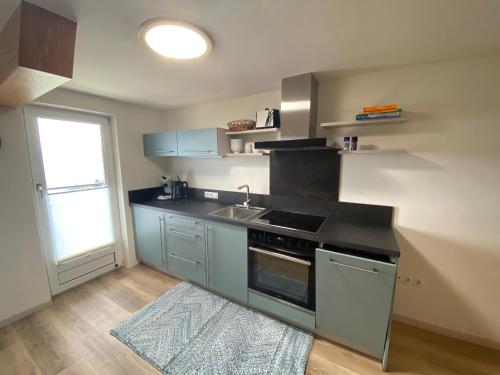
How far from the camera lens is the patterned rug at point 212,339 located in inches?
55.7

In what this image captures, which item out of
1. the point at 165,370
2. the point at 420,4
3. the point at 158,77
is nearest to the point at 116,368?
the point at 165,370

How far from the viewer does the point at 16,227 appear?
183 cm

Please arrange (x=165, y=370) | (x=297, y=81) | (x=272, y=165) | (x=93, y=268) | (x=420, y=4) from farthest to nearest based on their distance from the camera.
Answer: (x=93, y=268) → (x=272, y=165) → (x=297, y=81) → (x=165, y=370) → (x=420, y=4)

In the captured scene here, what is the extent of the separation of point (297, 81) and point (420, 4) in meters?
0.88

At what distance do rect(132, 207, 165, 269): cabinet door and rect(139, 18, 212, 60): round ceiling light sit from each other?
169 cm

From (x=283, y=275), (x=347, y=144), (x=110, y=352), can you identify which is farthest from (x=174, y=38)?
(x=110, y=352)

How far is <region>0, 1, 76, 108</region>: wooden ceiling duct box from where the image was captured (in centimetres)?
89

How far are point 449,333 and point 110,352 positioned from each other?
8.85 ft

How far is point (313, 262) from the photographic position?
1.52 metres

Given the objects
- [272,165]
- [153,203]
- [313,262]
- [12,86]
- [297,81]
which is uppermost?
[297,81]

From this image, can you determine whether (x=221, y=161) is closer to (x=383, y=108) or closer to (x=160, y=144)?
(x=160, y=144)

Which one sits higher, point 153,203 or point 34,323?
point 153,203

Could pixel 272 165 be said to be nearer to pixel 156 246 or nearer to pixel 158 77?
pixel 158 77

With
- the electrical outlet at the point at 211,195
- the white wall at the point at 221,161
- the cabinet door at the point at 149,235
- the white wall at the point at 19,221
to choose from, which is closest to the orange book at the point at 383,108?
the white wall at the point at 221,161
